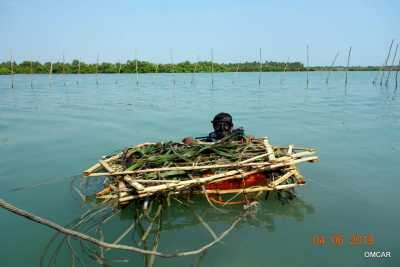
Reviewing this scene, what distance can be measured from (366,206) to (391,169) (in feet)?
9.23

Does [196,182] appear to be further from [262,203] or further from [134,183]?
[262,203]

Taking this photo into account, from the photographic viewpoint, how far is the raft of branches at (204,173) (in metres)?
5.31

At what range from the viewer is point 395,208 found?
20.7 feet

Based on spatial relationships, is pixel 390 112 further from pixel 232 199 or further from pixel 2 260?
pixel 2 260

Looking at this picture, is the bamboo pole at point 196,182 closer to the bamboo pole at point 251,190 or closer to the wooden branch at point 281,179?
the wooden branch at point 281,179

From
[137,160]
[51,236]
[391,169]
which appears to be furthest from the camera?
[391,169]

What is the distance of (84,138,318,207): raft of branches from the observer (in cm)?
531

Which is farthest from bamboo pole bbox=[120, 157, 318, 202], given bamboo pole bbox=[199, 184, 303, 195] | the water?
the water

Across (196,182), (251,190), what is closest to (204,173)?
(196,182)

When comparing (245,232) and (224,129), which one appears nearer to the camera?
(245,232)

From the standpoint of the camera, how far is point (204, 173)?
18.9 ft

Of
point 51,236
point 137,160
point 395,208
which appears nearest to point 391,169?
point 395,208

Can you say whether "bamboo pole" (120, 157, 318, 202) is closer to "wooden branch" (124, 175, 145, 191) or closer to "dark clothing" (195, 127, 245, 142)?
"wooden branch" (124, 175, 145, 191)

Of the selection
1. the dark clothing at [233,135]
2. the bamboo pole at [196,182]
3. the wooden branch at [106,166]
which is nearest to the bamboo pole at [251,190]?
the bamboo pole at [196,182]
